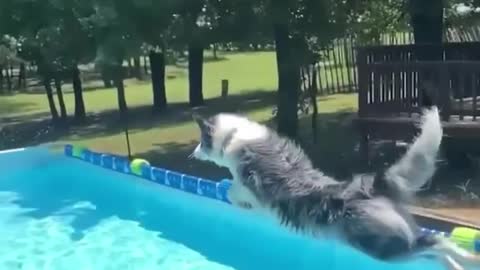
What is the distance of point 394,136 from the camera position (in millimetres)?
10320

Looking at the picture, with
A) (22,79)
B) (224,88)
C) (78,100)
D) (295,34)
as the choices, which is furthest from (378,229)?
(22,79)

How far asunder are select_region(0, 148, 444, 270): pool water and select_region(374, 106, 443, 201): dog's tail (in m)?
0.62

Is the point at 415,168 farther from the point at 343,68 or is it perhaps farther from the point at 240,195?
the point at 343,68

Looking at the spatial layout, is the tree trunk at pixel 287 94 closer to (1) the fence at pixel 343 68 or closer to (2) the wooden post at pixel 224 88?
(1) the fence at pixel 343 68

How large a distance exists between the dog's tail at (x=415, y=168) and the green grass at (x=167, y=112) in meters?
5.23

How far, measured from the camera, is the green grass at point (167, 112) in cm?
1405

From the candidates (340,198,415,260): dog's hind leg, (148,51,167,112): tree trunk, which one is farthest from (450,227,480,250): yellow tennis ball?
(148,51,167,112): tree trunk

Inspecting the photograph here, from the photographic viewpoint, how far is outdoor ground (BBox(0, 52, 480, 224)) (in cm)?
1084

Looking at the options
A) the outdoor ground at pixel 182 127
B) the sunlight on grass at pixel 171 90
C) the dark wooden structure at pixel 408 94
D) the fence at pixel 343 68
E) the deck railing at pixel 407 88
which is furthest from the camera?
the sunlight on grass at pixel 171 90

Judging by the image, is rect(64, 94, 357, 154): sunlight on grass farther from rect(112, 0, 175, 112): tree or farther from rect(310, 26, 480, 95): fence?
rect(310, 26, 480, 95): fence

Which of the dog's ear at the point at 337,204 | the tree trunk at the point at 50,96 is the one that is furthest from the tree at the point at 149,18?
the tree trunk at the point at 50,96

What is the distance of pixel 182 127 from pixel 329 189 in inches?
375

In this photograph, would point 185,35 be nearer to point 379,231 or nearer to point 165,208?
point 165,208

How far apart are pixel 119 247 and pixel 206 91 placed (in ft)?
44.2
